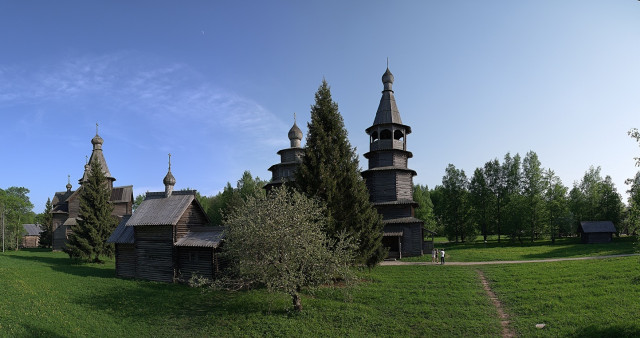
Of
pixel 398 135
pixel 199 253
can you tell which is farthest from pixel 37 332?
pixel 398 135

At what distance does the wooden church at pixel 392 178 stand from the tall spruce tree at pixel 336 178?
471 inches

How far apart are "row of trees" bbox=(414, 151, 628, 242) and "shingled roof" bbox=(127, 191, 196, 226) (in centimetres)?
4445

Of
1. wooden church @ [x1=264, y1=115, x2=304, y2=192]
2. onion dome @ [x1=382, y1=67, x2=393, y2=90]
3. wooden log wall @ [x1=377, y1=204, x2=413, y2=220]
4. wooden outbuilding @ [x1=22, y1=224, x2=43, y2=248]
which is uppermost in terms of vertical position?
onion dome @ [x1=382, y1=67, x2=393, y2=90]

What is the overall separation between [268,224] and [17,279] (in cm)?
2292

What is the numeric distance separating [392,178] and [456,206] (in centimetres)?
2401

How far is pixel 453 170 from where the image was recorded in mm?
59312

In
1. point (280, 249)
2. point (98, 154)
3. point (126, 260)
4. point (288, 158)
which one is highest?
point (98, 154)

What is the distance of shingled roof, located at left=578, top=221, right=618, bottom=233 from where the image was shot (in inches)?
1924

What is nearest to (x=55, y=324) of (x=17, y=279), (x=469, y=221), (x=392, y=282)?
(x=17, y=279)

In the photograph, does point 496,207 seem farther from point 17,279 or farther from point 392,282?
point 17,279

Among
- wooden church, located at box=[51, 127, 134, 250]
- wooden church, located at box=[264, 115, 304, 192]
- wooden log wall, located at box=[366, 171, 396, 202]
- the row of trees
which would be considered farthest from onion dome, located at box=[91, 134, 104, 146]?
the row of trees

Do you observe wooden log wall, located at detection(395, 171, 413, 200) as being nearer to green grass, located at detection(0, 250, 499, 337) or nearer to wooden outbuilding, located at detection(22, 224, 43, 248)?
green grass, located at detection(0, 250, 499, 337)

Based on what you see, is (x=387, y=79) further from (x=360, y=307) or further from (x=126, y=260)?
(x=126, y=260)

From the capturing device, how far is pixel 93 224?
39.0m
